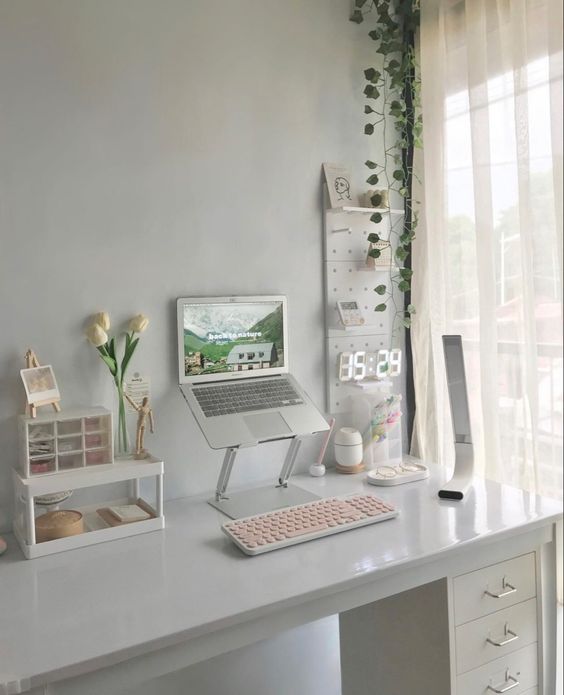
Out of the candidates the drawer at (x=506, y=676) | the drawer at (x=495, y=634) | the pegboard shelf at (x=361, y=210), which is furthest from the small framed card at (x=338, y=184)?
the drawer at (x=506, y=676)

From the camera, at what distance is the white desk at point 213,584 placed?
1.04 metres

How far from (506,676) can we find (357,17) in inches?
78.0

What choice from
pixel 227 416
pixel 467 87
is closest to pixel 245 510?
pixel 227 416

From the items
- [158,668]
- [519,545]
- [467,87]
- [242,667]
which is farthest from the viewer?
[467,87]

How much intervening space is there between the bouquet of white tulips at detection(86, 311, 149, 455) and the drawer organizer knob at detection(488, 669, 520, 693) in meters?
1.11

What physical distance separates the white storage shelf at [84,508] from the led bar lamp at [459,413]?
2.58 ft

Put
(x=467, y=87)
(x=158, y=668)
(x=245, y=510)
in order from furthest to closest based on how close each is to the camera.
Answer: (x=467, y=87), (x=245, y=510), (x=158, y=668)

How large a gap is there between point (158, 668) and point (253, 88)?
5.13 ft

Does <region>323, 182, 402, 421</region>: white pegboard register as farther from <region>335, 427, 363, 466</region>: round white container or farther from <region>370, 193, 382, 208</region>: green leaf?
<region>335, 427, 363, 466</region>: round white container

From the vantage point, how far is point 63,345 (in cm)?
160

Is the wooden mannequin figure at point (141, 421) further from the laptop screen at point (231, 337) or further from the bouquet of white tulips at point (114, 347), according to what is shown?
the laptop screen at point (231, 337)

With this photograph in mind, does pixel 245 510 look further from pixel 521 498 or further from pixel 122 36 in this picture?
pixel 122 36

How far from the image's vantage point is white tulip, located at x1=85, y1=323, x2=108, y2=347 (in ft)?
5.17

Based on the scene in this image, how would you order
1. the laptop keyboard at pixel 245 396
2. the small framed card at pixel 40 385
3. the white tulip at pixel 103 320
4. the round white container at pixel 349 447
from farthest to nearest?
the round white container at pixel 349 447
the laptop keyboard at pixel 245 396
the white tulip at pixel 103 320
the small framed card at pixel 40 385
